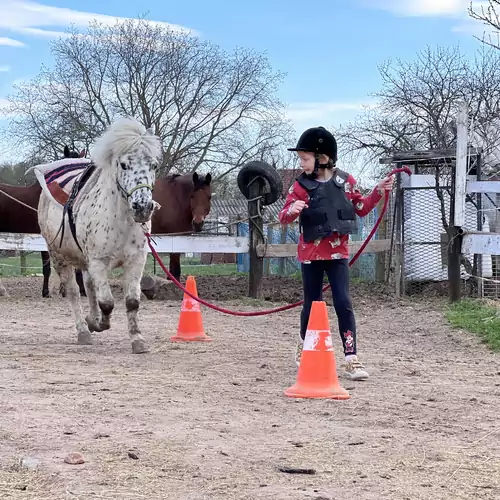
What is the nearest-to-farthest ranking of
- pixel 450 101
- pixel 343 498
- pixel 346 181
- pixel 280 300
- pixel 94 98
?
pixel 343 498 < pixel 346 181 < pixel 280 300 < pixel 450 101 < pixel 94 98

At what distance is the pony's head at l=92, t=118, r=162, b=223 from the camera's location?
23.9ft

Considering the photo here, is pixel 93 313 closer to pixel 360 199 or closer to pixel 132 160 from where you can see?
pixel 132 160

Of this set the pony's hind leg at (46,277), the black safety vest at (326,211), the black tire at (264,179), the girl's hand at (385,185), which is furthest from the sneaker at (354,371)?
the pony's hind leg at (46,277)

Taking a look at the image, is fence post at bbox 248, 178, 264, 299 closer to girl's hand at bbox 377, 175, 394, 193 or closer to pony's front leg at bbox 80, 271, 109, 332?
pony's front leg at bbox 80, 271, 109, 332

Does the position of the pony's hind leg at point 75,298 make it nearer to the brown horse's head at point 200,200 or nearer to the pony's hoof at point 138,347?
the pony's hoof at point 138,347

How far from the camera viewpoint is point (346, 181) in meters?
6.36

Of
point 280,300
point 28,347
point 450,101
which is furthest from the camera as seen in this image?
point 450,101

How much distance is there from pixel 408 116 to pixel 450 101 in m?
1.02

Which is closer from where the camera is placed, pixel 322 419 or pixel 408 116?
pixel 322 419

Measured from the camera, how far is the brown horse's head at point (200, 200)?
14.7 meters

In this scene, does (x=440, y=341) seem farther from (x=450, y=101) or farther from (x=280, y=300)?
(x=450, y=101)

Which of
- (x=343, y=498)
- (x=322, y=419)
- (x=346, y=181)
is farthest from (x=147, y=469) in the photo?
(x=346, y=181)

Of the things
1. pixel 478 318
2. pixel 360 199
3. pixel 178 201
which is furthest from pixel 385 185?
pixel 178 201

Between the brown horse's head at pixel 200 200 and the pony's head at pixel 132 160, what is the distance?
685 cm
